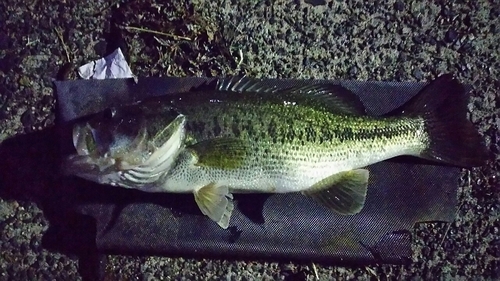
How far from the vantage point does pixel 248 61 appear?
3.22 metres

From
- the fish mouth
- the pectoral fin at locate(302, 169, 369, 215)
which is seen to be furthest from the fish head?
the pectoral fin at locate(302, 169, 369, 215)

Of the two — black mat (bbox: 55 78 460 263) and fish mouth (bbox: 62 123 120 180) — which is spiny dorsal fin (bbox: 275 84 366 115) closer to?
black mat (bbox: 55 78 460 263)

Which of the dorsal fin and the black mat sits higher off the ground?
the dorsal fin

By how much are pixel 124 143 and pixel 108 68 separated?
26.7 inches

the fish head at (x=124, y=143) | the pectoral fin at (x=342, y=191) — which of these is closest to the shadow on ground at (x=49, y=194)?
the fish head at (x=124, y=143)

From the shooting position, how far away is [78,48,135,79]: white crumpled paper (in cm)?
322

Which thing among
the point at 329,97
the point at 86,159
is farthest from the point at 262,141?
the point at 86,159

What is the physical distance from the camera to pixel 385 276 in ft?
10.4

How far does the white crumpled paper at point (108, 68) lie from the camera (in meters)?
3.22

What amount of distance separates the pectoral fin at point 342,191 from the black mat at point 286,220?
17cm

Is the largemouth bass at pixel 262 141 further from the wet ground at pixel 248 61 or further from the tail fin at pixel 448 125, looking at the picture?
the wet ground at pixel 248 61

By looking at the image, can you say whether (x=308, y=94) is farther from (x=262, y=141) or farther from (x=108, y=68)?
(x=108, y=68)

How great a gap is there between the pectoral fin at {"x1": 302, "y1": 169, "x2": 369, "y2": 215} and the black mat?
0.17 meters

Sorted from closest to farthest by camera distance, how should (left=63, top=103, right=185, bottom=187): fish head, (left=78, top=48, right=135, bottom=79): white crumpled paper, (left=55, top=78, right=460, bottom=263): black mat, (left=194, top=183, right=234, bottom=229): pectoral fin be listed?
(left=63, top=103, right=185, bottom=187): fish head < (left=194, top=183, right=234, bottom=229): pectoral fin < (left=55, top=78, right=460, bottom=263): black mat < (left=78, top=48, right=135, bottom=79): white crumpled paper
